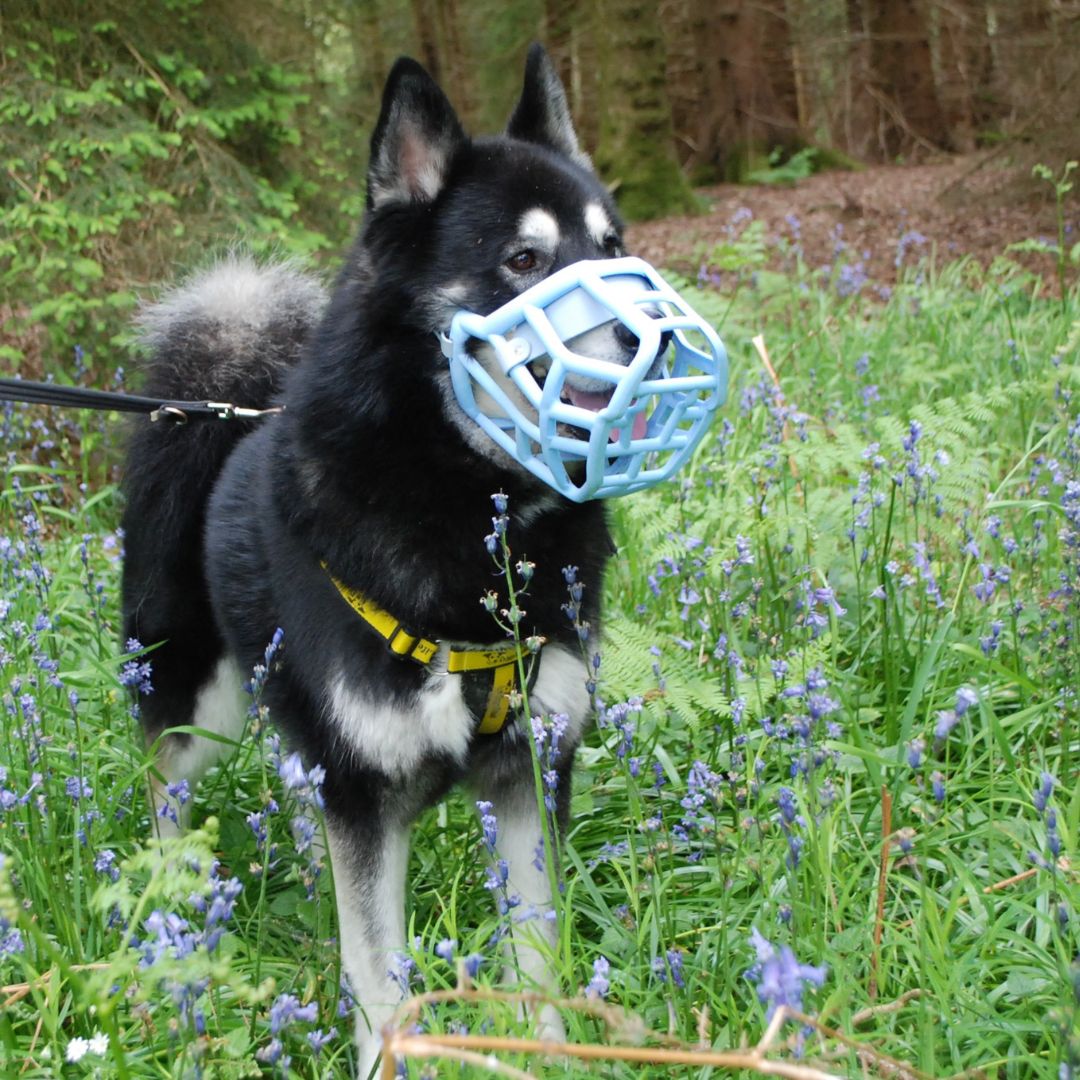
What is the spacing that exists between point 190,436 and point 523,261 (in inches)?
52.1

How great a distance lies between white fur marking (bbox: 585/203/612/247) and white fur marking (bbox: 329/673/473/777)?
3.41 feet

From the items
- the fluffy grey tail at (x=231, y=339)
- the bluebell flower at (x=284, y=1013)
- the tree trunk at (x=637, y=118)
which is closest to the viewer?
the bluebell flower at (x=284, y=1013)

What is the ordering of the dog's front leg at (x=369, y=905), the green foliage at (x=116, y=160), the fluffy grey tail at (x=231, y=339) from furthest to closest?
the green foliage at (x=116, y=160) < the fluffy grey tail at (x=231, y=339) < the dog's front leg at (x=369, y=905)

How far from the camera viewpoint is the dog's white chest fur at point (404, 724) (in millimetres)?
2248

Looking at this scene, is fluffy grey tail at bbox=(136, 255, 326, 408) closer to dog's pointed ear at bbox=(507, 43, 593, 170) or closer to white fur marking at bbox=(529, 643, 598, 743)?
dog's pointed ear at bbox=(507, 43, 593, 170)

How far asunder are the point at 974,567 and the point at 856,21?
16.5 m

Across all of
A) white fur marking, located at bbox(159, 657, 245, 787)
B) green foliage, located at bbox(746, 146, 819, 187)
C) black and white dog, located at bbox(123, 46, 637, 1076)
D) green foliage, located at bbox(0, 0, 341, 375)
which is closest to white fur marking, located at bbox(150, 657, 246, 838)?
white fur marking, located at bbox(159, 657, 245, 787)

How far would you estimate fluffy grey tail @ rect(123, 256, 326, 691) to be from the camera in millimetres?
3031

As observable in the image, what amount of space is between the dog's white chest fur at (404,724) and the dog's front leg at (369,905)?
15cm

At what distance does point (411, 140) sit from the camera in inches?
94.5

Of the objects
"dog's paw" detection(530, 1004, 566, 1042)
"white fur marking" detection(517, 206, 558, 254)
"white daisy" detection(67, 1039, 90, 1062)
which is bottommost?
"dog's paw" detection(530, 1004, 566, 1042)

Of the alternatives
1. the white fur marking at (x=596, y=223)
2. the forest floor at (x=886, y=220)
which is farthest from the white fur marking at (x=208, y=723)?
the forest floor at (x=886, y=220)

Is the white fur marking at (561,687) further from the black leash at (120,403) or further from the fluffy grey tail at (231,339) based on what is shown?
the fluffy grey tail at (231,339)

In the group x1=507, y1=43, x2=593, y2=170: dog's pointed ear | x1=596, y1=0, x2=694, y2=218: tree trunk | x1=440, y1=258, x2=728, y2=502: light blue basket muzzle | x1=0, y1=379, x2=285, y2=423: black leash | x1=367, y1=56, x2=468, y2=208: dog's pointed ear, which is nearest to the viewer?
x1=440, y1=258, x2=728, y2=502: light blue basket muzzle
